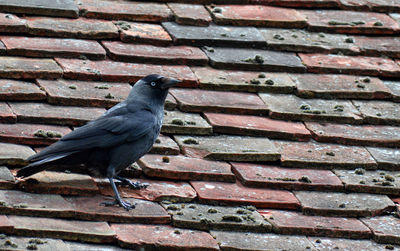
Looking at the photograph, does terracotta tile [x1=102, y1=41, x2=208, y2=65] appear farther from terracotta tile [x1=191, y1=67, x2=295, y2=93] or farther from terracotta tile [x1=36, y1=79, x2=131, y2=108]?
terracotta tile [x1=36, y1=79, x2=131, y2=108]

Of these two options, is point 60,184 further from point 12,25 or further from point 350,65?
point 350,65

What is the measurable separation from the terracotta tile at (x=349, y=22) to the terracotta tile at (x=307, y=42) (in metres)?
0.05

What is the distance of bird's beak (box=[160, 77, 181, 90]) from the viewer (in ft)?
13.3

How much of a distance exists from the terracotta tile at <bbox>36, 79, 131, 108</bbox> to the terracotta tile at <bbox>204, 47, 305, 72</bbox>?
540 millimetres

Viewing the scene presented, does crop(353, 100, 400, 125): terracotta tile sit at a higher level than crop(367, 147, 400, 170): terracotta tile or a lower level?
higher

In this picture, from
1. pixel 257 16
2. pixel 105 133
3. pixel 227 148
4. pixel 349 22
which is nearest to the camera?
pixel 105 133

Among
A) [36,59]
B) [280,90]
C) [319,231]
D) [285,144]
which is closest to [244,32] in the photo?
[280,90]

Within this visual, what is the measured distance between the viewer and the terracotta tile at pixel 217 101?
4168mm

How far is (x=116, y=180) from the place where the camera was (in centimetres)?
393

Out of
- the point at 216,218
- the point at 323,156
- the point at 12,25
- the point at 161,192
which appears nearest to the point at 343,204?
the point at 323,156

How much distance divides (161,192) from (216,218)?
28 cm

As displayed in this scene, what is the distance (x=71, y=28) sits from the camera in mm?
4402

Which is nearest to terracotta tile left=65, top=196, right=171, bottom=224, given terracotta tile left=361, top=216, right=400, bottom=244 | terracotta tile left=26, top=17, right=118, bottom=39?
terracotta tile left=361, top=216, right=400, bottom=244

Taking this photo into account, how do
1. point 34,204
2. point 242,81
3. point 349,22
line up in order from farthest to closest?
point 349,22 < point 242,81 < point 34,204
